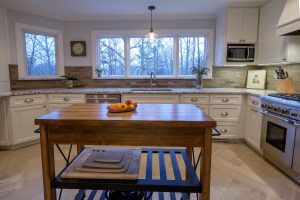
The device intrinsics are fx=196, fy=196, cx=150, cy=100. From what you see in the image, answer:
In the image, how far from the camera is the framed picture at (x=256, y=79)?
357 cm

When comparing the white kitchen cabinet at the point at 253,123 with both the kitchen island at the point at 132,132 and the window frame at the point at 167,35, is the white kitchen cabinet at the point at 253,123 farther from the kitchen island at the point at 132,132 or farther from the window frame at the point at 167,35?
the kitchen island at the point at 132,132

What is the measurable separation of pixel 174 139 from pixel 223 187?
4.22 feet

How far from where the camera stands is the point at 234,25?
3391 millimetres

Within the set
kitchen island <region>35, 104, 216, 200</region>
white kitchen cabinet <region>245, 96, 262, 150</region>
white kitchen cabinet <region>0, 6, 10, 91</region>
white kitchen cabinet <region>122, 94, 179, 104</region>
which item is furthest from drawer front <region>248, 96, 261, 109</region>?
white kitchen cabinet <region>0, 6, 10, 91</region>

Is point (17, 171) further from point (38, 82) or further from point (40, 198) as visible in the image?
point (38, 82)

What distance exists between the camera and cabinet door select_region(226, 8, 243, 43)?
3.35m

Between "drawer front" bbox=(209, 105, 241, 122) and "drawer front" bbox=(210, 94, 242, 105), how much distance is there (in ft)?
0.23

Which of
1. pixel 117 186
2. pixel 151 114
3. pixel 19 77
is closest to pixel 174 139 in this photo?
pixel 151 114

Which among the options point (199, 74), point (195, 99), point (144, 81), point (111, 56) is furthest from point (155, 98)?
point (111, 56)

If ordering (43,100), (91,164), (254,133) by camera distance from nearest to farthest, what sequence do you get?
1. (91,164)
2. (254,133)
3. (43,100)

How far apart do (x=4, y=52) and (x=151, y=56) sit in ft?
8.58

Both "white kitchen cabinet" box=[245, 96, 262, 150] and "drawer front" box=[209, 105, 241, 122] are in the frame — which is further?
"drawer front" box=[209, 105, 241, 122]

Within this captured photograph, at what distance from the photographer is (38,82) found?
381 centimetres

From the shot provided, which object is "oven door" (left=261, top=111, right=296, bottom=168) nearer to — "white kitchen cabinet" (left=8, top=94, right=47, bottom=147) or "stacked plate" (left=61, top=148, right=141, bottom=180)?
"stacked plate" (left=61, top=148, right=141, bottom=180)
